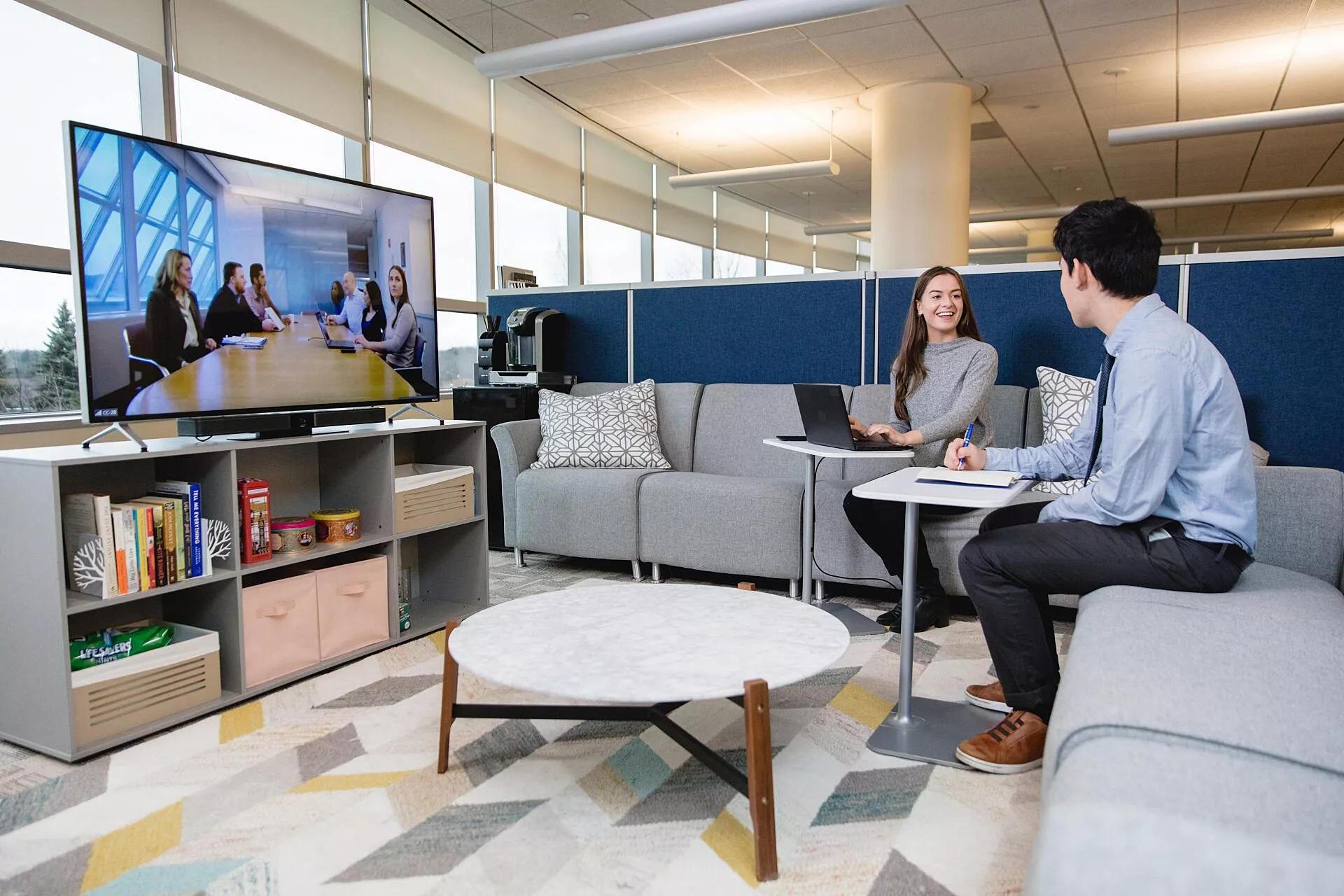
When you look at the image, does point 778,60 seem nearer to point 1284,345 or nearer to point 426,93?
point 426,93

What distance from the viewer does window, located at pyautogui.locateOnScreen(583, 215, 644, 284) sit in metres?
8.68

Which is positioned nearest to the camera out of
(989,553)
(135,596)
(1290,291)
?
(989,553)

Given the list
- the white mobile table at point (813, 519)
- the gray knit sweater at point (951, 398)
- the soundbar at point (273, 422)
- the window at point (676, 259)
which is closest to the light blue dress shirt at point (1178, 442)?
the white mobile table at point (813, 519)

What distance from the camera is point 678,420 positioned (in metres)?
4.18

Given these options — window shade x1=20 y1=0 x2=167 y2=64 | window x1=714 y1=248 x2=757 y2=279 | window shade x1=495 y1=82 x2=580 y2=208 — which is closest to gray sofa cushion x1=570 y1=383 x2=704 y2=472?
window shade x1=20 y1=0 x2=167 y2=64

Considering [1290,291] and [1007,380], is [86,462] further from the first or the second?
[1290,291]

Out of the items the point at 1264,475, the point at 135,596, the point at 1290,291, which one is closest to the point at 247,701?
the point at 135,596

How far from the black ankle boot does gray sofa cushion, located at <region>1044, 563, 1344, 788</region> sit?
1246mm

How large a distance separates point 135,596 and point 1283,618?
7.86 feet

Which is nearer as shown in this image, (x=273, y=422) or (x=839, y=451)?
(x=273, y=422)

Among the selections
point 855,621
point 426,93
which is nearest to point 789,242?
point 426,93

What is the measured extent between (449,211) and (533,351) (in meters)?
2.83

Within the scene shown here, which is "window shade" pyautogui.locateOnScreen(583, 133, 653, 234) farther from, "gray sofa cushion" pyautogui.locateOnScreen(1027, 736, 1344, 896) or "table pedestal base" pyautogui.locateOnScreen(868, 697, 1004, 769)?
"gray sofa cushion" pyautogui.locateOnScreen(1027, 736, 1344, 896)

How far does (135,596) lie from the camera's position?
213cm
